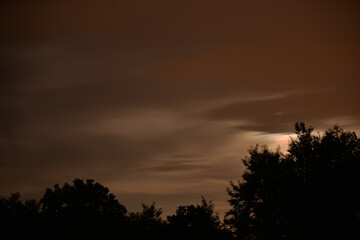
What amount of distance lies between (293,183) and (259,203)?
7.43 meters

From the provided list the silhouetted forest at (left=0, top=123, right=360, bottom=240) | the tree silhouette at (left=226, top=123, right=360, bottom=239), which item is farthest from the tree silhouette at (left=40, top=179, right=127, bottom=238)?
the tree silhouette at (left=226, top=123, right=360, bottom=239)

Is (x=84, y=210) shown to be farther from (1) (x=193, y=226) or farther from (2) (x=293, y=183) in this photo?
(2) (x=293, y=183)

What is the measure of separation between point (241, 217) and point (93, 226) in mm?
17684

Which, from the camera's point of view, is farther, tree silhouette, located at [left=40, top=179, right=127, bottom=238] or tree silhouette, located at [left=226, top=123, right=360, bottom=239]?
tree silhouette, located at [left=40, top=179, right=127, bottom=238]

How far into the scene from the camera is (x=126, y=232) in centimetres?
5072

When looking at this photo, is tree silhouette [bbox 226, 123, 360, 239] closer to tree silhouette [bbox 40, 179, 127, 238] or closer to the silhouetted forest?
the silhouetted forest

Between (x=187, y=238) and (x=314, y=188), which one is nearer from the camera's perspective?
(x=314, y=188)

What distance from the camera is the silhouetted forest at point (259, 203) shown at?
4291 cm

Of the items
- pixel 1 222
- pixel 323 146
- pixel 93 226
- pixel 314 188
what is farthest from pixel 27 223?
pixel 323 146

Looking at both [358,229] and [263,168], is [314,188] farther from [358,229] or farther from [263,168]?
[358,229]

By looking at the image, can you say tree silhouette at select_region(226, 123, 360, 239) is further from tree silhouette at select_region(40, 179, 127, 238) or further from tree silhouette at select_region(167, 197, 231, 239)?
tree silhouette at select_region(40, 179, 127, 238)

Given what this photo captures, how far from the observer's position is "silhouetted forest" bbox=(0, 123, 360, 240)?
42.9 metres

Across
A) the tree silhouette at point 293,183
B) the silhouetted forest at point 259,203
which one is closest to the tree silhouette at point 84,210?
the silhouetted forest at point 259,203

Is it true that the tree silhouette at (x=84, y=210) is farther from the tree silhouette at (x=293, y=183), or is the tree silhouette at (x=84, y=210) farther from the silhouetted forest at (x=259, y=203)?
the tree silhouette at (x=293, y=183)
